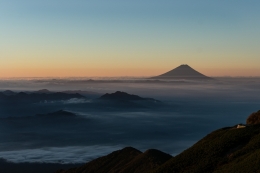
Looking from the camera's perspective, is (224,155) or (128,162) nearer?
(224,155)

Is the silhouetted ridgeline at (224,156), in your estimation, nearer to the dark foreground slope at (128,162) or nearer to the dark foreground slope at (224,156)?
the dark foreground slope at (224,156)

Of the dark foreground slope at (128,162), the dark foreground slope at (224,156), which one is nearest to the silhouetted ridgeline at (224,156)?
the dark foreground slope at (224,156)

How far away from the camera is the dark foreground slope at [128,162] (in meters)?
45.0

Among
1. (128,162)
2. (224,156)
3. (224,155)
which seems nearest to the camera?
(224,156)

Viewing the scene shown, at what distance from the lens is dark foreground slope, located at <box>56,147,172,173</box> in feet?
148

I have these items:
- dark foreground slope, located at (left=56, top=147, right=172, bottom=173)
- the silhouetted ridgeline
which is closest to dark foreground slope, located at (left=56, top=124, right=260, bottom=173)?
the silhouetted ridgeline

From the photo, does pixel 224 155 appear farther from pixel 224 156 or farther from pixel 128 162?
pixel 128 162

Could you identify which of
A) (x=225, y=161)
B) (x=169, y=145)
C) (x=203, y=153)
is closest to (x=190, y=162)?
(x=203, y=153)

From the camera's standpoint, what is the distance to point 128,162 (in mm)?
49406

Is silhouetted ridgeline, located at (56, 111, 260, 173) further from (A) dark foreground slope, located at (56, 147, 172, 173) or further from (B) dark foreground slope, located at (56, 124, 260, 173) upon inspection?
(A) dark foreground slope, located at (56, 147, 172, 173)

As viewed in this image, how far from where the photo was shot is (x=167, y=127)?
561 feet

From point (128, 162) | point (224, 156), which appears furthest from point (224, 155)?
point (128, 162)

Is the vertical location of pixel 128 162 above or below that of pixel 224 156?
below

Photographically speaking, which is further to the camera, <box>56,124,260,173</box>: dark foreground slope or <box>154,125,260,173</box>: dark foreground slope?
<box>154,125,260,173</box>: dark foreground slope
